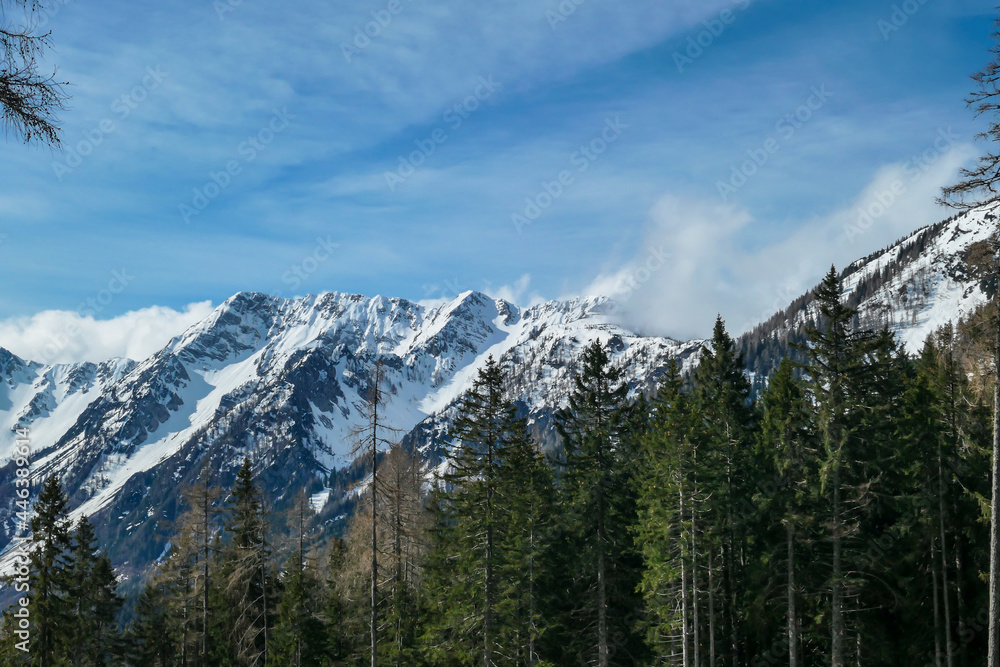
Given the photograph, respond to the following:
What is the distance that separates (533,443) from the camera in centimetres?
3659

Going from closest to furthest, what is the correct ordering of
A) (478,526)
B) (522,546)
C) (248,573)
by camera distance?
1. (478,526)
2. (522,546)
3. (248,573)

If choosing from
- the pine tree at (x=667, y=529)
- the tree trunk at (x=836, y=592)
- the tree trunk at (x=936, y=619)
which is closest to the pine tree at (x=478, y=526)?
the pine tree at (x=667, y=529)

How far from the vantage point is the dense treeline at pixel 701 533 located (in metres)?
27.6

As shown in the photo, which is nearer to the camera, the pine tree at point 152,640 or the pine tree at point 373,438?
the pine tree at point 373,438

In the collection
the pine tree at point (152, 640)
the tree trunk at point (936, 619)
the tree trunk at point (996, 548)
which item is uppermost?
the tree trunk at point (996, 548)

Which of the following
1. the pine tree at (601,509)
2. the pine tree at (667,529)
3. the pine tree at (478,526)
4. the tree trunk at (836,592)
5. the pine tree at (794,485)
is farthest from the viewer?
the pine tree at (601,509)

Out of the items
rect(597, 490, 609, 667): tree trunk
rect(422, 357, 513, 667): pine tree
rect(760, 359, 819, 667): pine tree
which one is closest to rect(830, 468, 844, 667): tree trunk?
rect(760, 359, 819, 667): pine tree

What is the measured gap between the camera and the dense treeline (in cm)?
2761

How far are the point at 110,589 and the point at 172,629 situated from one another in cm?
646

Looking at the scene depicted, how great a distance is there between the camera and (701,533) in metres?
30.4

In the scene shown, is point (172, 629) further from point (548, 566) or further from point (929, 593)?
point (929, 593)

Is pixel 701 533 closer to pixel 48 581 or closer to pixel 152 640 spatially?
pixel 48 581

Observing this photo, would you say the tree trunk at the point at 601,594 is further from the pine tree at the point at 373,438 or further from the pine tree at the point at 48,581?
the pine tree at the point at 48,581

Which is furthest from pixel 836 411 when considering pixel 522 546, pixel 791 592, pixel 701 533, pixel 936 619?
pixel 522 546
